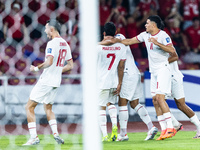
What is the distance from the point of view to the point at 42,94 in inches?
254

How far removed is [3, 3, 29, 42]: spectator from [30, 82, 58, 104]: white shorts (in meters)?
2.79

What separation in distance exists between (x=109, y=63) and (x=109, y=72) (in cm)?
14

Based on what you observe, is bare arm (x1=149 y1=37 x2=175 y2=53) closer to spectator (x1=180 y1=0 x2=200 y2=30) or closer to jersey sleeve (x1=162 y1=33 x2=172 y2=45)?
jersey sleeve (x1=162 y1=33 x2=172 y2=45)

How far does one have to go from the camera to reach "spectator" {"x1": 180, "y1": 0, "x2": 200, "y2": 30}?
1383cm

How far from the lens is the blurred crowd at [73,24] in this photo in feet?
31.9

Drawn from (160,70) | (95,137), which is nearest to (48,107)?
(160,70)

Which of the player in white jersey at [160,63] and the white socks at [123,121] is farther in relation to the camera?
the white socks at [123,121]

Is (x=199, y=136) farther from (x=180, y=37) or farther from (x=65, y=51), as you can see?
(x=180, y=37)

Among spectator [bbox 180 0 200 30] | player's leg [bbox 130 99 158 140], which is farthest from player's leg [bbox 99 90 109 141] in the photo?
spectator [bbox 180 0 200 30]

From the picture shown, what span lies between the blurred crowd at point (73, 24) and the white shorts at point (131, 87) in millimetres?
864

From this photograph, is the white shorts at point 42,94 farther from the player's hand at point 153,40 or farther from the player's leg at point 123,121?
the player's hand at point 153,40

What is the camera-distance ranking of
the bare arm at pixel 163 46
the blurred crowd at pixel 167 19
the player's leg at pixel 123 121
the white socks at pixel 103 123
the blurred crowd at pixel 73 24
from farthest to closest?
the blurred crowd at pixel 167 19 → the blurred crowd at pixel 73 24 → the player's leg at pixel 123 121 → the white socks at pixel 103 123 → the bare arm at pixel 163 46

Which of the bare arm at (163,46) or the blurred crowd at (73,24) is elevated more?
the blurred crowd at (73,24)

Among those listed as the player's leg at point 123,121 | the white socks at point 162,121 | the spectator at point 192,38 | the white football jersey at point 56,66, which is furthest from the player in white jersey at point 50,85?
the spectator at point 192,38
